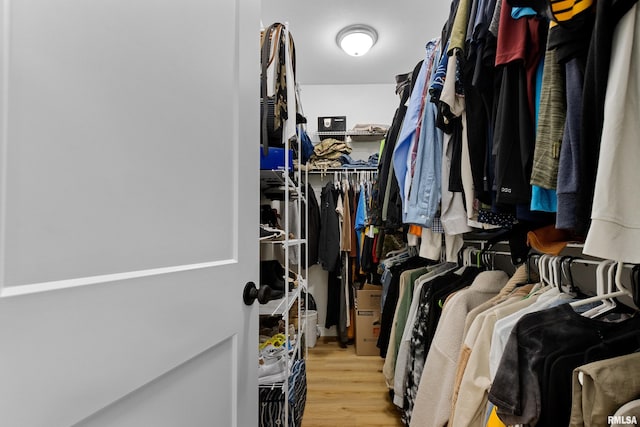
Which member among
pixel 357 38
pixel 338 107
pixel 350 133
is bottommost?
pixel 350 133

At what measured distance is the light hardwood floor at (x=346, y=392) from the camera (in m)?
1.85

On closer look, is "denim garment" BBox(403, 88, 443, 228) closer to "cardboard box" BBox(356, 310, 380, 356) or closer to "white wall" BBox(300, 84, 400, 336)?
"cardboard box" BBox(356, 310, 380, 356)

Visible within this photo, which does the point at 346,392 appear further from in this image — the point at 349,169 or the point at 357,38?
the point at 357,38

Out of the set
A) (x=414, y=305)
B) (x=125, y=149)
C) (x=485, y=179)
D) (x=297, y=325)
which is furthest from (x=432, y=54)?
(x=297, y=325)

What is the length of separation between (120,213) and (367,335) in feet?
8.92

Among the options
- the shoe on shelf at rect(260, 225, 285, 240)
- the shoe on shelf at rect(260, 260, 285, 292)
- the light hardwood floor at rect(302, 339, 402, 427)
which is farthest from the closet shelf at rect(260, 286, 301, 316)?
the light hardwood floor at rect(302, 339, 402, 427)

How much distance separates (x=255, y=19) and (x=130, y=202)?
621 millimetres

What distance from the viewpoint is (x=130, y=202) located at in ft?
1.46

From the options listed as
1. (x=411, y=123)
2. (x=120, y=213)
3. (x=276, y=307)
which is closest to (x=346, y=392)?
(x=276, y=307)

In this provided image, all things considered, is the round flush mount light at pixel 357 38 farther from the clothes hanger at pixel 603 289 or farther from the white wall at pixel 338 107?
the clothes hanger at pixel 603 289

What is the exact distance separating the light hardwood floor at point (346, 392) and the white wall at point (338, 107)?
2.18ft

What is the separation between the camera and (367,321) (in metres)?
2.88

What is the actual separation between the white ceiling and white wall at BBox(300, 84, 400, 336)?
0.29m

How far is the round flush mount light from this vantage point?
94.0 inches
